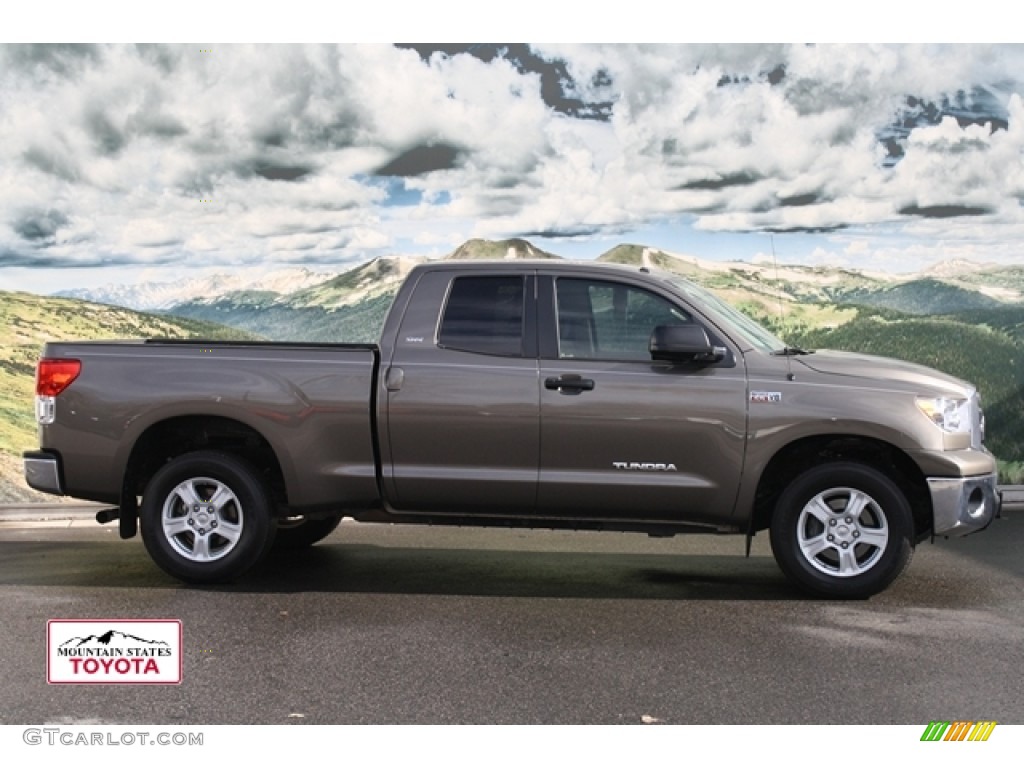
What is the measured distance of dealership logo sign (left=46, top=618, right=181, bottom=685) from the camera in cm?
570

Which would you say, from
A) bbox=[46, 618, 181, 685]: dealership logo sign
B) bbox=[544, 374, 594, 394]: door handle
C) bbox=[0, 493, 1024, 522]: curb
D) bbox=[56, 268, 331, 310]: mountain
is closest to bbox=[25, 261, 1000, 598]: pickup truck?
bbox=[544, 374, 594, 394]: door handle

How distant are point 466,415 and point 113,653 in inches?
93.4

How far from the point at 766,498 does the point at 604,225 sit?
602 centimetres

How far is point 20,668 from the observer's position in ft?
19.2

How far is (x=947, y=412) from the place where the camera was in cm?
714

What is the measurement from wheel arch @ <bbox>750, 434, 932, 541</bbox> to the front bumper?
130mm

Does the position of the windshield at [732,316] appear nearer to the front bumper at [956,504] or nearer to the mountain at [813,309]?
the front bumper at [956,504]

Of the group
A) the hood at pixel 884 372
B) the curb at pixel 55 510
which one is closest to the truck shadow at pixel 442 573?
the hood at pixel 884 372

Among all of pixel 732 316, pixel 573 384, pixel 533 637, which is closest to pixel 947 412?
pixel 732 316

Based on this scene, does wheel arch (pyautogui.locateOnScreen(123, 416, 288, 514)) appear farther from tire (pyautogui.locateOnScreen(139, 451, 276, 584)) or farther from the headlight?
the headlight

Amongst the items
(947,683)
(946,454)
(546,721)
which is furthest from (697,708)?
(946,454)

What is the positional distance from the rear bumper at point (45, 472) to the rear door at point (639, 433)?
2924 millimetres

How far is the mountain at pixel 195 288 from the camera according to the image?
510 inches

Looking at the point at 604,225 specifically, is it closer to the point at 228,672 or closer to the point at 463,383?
the point at 463,383
